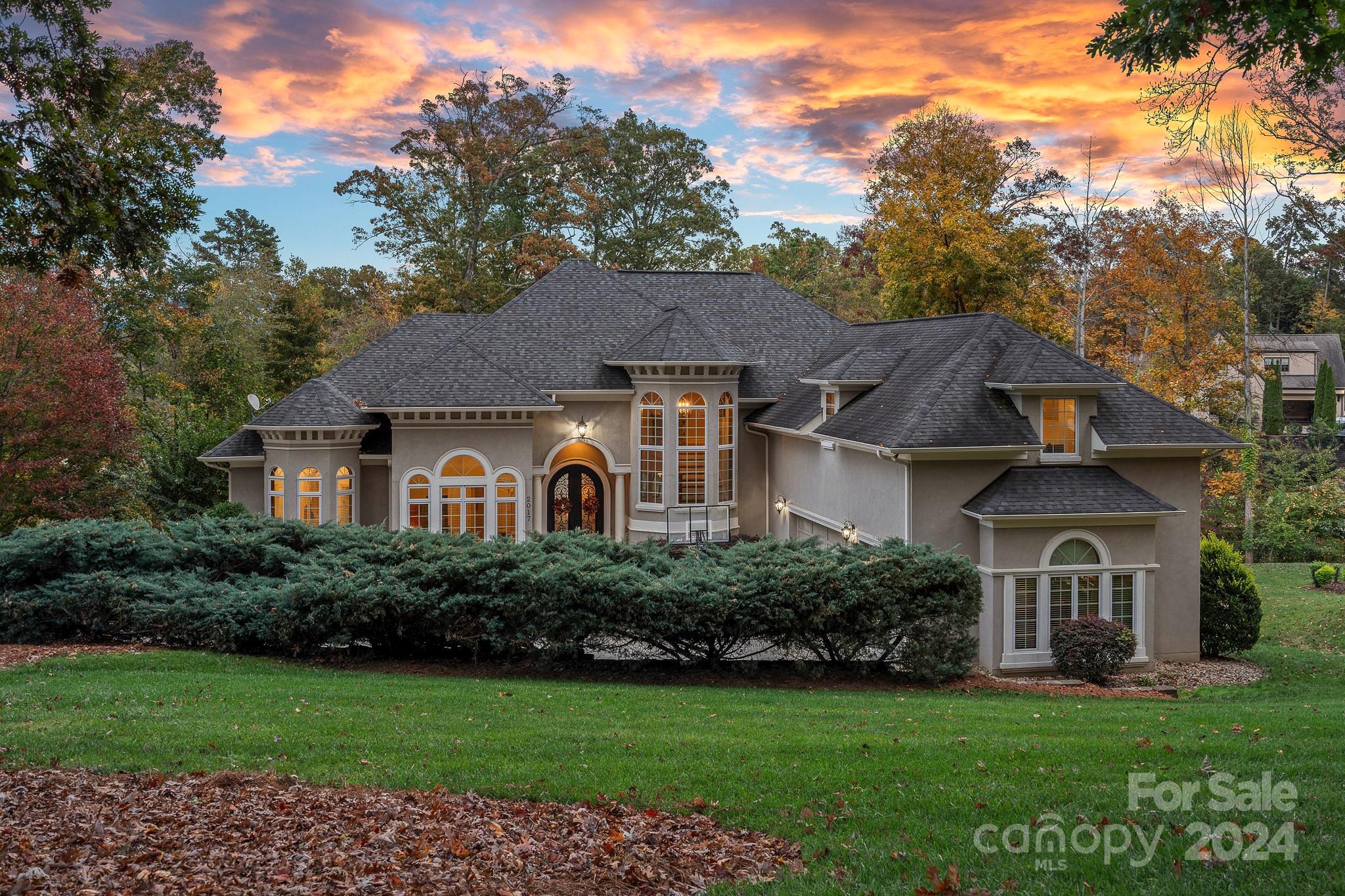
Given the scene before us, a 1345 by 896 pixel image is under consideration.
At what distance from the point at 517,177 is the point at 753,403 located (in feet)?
77.2

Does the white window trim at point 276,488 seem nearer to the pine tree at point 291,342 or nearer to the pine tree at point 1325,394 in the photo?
the pine tree at point 291,342

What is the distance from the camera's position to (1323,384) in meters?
49.3

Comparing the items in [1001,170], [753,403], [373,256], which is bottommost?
[753,403]

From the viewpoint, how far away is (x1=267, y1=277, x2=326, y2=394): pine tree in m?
36.1

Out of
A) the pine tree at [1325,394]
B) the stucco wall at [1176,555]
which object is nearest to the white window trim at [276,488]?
the stucco wall at [1176,555]

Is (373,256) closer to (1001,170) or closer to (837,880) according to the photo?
(1001,170)

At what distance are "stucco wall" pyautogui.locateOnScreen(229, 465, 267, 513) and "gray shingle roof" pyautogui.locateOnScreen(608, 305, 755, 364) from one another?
9423 mm

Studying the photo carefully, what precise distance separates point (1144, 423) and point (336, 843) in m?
16.3

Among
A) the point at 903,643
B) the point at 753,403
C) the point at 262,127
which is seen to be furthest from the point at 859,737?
the point at 262,127

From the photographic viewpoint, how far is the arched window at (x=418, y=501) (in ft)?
67.3

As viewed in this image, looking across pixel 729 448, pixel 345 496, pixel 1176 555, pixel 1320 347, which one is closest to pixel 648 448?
pixel 729 448

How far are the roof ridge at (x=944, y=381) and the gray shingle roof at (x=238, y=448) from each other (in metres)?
15.6

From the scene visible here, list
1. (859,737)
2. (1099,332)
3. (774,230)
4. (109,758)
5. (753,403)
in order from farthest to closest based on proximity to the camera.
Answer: (774,230) → (1099,332) → (753,403) → (859,737) → (109,758)

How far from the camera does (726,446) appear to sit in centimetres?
2345
